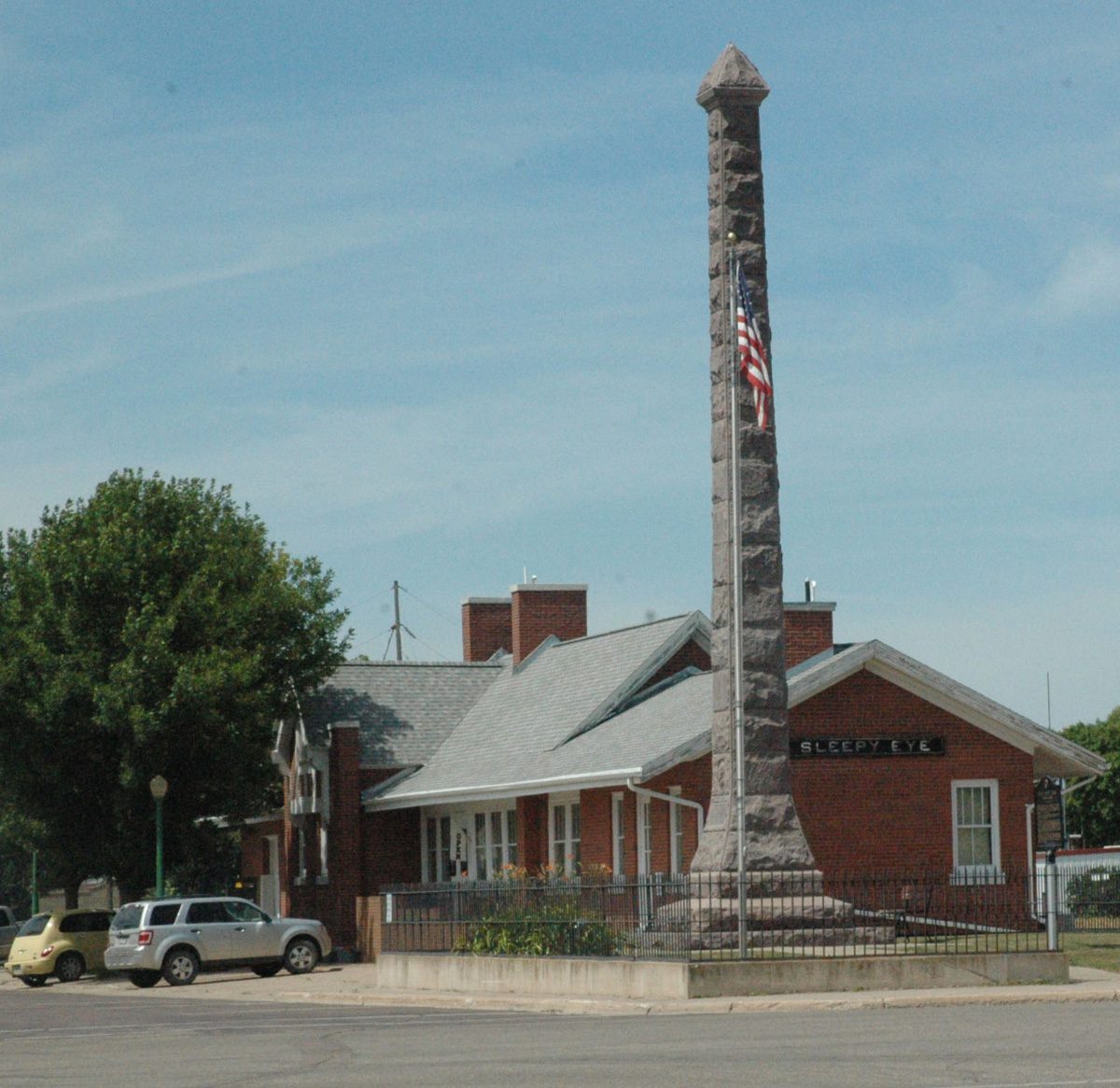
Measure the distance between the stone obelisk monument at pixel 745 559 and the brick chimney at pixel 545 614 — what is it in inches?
765

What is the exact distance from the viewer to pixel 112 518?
44438 millimetres

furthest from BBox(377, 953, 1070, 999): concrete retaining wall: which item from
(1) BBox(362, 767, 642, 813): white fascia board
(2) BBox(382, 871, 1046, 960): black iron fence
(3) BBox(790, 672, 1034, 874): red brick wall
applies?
(3) BBox(790, 672, 1034, 874): red brick wall

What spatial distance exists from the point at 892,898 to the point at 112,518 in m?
21.1

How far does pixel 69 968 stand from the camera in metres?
41.3

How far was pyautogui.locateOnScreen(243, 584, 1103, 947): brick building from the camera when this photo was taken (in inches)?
1379

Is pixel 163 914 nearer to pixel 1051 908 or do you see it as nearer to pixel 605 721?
pixel 605 721

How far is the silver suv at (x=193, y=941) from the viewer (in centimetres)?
3628

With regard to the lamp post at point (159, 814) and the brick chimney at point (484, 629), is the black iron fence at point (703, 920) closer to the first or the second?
the lamp post at point (159, 814)

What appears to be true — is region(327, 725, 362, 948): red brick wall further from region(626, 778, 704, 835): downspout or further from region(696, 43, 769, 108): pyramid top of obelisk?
region(696, 43, 769, 108): pyramid top of obelisk

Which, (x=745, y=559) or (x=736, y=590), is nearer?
(x=736, y=590)

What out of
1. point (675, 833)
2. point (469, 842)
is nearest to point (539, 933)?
point (675, 833)

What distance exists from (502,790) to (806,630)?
665 centimetres

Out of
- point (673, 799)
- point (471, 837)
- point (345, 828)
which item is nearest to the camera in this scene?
point (673, 799)

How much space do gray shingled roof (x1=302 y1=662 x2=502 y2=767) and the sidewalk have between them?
11648mm
